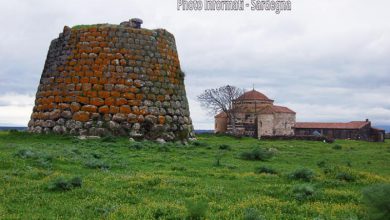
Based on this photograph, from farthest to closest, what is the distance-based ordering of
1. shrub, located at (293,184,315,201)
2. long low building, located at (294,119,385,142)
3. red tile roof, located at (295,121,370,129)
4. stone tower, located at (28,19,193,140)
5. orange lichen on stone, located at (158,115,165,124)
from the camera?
red tile roof, located at (295,121,370,129) < long low building, located at (294,119,385,142) < orange lichen on stone, located at (158,115,165,124) < stone tower, located at (28,19,193,140) < shrub, located at (293,184,315,201)

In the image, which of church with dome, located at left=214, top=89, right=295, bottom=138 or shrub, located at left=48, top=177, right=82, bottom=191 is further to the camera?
church with dome, located at left=214, top=89, right=295, bottom=138

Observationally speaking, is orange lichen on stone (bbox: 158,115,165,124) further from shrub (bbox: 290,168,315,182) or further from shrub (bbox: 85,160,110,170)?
shrub (bbox: 290,168,315,182)

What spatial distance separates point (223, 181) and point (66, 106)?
1022 cm

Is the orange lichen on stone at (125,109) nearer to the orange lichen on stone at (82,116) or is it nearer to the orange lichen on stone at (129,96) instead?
the orange lichen on stone at (129,96)

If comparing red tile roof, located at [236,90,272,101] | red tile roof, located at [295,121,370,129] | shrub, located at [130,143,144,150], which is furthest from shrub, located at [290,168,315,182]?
red tile roof, located at [295,121,370,129]

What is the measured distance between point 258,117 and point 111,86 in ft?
154

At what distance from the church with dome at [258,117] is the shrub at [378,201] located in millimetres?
55445

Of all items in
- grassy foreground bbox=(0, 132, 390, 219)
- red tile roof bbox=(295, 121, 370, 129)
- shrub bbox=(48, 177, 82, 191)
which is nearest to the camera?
grassy foreground bbox=(0, 132, 390, 219)

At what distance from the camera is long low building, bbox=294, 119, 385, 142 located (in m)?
64.0

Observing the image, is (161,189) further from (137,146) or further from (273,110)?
(273,110)

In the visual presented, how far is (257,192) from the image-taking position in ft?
28.1

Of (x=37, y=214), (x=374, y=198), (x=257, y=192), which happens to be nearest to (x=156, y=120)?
(x=257, y=192)

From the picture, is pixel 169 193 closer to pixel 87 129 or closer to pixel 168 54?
pixel 87 129

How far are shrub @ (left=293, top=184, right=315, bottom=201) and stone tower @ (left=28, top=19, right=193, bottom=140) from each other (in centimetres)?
1062
